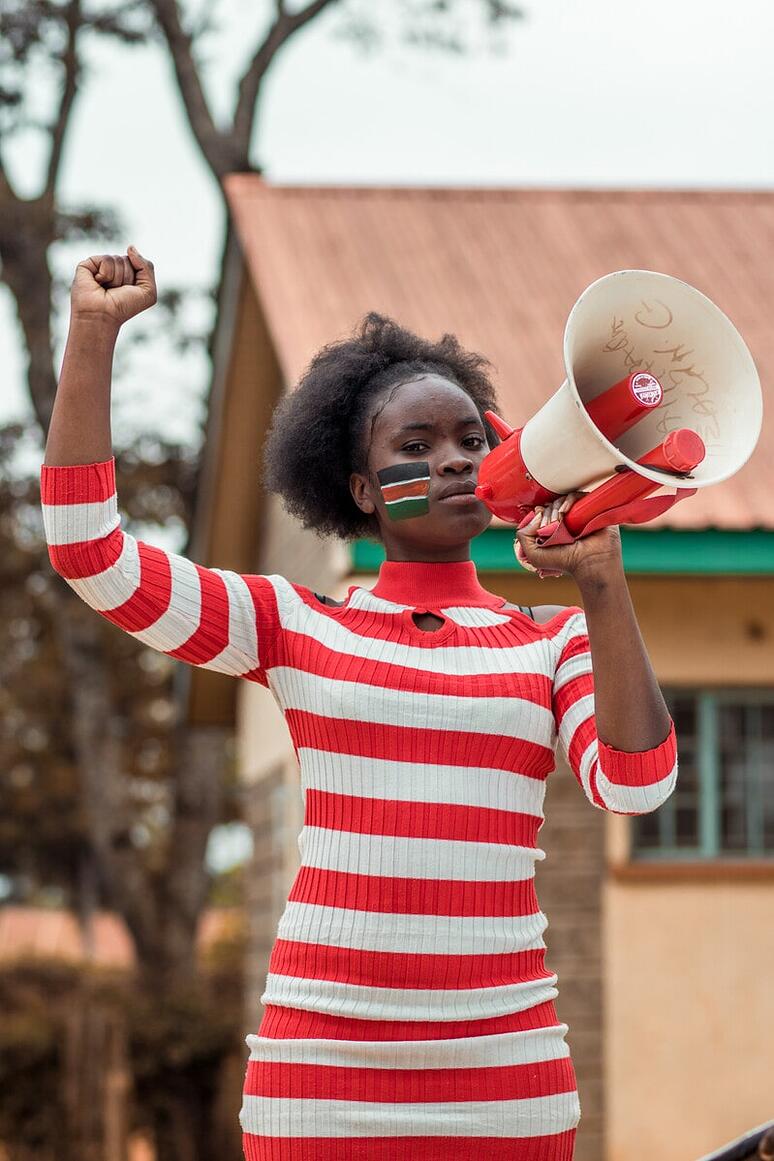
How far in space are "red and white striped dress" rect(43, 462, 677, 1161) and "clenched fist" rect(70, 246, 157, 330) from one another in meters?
0.19

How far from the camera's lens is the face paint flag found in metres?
2.50

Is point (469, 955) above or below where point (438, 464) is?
below

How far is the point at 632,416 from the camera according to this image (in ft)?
7.40

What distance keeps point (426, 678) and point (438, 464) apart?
1.03 ft

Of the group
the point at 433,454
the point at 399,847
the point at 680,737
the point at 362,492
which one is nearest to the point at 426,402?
the point at 433,454

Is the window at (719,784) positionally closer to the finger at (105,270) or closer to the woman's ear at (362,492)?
the woman's ear at (362,492)

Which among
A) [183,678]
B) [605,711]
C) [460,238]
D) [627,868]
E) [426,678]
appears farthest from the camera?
[183,678]

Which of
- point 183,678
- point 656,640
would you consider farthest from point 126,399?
point 656,640

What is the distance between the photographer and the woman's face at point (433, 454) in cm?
250

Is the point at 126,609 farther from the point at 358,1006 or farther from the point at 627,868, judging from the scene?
the point at 627,868

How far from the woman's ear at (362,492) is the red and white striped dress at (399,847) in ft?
0.79

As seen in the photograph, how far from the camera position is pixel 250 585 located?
8.16 ft

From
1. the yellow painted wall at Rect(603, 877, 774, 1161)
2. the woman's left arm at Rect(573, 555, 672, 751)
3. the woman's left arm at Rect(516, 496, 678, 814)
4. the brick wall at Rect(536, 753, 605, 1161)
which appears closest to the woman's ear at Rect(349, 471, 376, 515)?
the woman's left arm at Rect(516, 496, 678, 814)

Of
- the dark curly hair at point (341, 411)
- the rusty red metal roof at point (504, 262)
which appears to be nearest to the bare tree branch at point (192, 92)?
the rusty red metal roof at point (504, 262)
